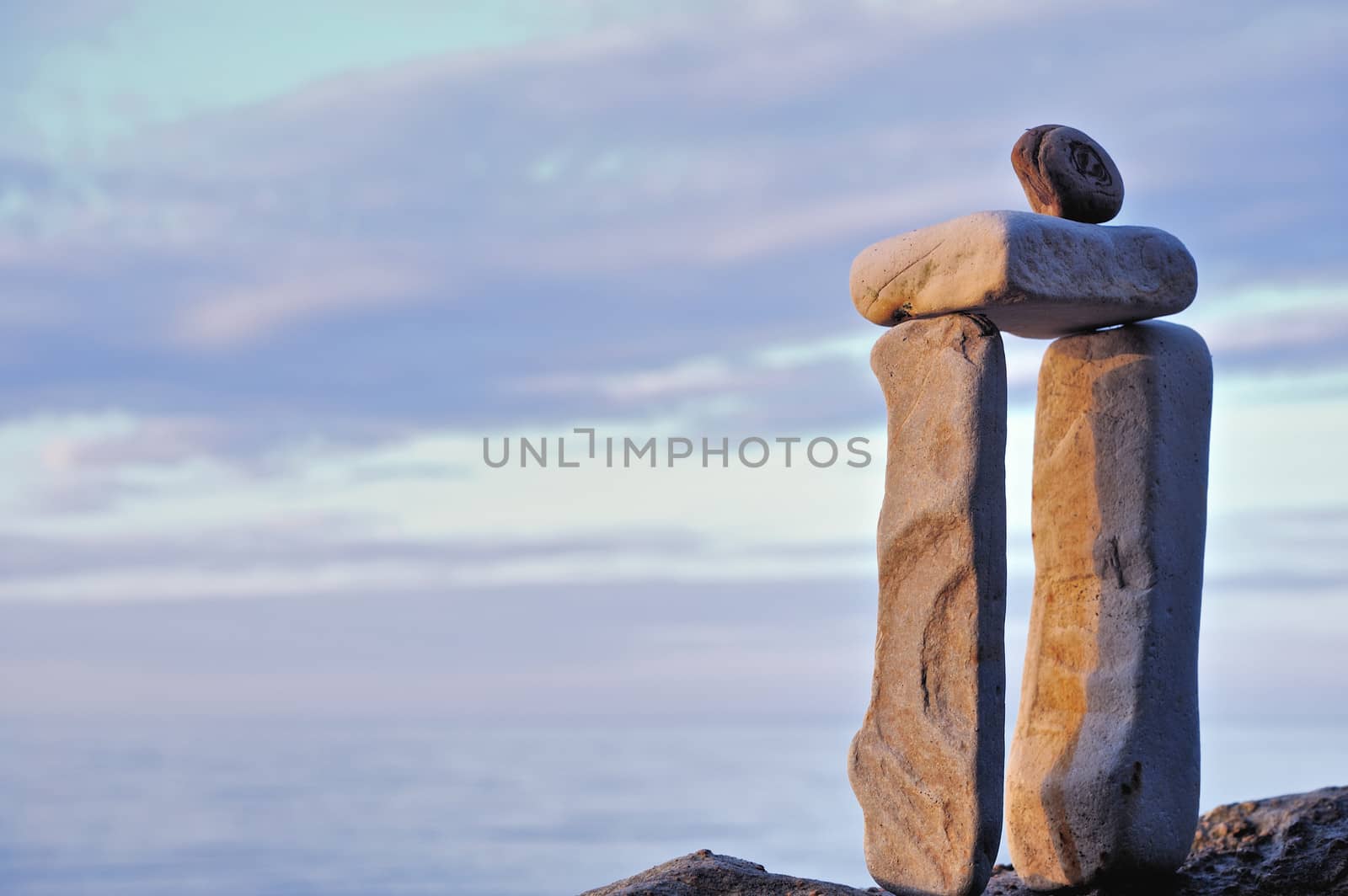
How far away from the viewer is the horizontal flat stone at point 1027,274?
5.99 metres

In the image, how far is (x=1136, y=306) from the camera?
252 inches

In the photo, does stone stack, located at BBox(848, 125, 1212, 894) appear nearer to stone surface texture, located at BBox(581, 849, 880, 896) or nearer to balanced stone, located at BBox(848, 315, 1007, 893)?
balanced stone, located at BBox(848, 315, 1007, 893)

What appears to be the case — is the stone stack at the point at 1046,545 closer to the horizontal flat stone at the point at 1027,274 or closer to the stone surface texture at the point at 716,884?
the horizontal flat stone at the point at 1027,274

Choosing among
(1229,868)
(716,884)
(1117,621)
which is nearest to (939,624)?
(1117,621)

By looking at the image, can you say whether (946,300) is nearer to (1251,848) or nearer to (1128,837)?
(1128,837)

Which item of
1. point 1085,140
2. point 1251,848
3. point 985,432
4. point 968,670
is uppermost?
point 1085,140

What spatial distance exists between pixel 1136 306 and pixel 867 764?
2267mm

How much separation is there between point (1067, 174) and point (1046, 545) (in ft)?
5.41

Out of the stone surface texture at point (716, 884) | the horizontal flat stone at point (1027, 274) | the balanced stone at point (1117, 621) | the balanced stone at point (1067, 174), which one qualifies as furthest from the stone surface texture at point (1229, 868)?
the balanced stone at point (1067, 174)

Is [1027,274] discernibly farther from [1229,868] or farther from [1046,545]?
[1229,868]

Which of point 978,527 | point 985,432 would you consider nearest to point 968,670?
point 978,527

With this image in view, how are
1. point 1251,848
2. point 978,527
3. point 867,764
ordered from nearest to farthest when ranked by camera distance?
point 978,527 → point 867,764 → point 1251,848

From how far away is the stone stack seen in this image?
597 cm

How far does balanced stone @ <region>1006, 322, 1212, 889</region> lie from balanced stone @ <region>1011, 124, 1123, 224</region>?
58 cm
